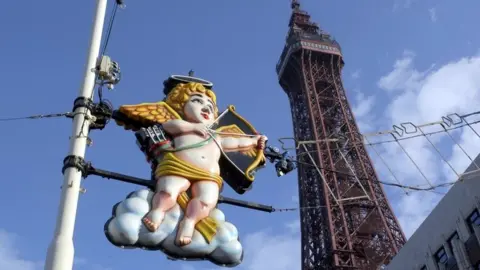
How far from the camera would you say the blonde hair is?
34.8 feet

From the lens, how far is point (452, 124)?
1394 cm

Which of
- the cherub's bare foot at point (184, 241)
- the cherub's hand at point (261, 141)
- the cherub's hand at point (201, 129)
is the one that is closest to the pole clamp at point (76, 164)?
the cherub's bare foot at point (184, 241)

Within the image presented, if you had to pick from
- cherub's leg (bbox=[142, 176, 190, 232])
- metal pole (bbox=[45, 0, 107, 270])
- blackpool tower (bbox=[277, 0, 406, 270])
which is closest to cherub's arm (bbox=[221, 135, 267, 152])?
cherub's leg (bbox=[142, 176, 190, 232])

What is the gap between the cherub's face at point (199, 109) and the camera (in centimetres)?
1041

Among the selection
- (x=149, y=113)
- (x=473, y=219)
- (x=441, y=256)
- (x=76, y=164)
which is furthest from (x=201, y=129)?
(x=441, y=256)

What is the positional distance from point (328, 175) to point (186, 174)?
4991cm

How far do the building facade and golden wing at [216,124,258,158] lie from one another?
11.7 meters

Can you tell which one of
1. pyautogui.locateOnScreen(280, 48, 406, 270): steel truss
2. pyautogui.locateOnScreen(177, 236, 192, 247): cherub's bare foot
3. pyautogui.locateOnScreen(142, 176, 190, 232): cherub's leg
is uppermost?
pyautogui.locateOnScreen(280, 48, 406, 270): steel truss

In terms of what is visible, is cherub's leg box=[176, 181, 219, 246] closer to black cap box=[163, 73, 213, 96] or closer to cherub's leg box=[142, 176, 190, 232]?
cherub's leg box=[142, 176, 190, 232]

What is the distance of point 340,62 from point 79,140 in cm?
6587

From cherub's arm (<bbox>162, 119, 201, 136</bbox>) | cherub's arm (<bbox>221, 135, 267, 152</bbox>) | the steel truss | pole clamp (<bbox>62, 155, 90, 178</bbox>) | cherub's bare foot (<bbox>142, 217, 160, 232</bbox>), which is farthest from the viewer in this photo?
the steel truss

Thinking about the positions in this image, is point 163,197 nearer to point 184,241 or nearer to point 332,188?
point 184,241

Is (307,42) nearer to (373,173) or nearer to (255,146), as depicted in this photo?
(373,173)

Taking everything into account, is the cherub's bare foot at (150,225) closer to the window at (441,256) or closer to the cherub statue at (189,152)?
the cherub statue at (189,152)
